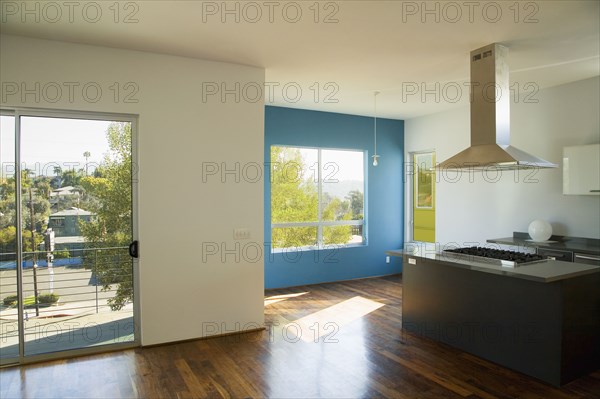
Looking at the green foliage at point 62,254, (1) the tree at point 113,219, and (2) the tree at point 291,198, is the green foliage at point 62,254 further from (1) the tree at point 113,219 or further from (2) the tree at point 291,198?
(2) the tree at point 291,198

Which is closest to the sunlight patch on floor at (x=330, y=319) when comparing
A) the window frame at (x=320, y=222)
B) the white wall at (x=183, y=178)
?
the white wall at (x=183, y=178)

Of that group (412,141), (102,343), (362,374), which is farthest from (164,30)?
(412,141)

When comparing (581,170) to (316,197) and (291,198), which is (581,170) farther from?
(291,198)

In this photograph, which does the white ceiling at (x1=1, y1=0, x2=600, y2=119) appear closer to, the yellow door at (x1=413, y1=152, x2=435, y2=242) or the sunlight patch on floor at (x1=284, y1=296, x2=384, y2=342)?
the yellow door at (x1=413, y1=152, x2=435, y2=242)

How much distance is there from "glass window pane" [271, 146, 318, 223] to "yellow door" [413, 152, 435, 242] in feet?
6.39

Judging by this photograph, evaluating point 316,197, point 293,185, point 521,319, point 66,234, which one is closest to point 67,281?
point 66,234

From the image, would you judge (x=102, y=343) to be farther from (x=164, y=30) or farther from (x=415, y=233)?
(x=415, y=233)

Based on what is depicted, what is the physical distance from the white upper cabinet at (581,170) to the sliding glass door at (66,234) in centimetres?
461

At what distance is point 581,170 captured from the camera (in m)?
4.46

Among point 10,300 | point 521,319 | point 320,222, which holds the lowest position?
point 521,319

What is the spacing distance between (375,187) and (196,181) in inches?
147

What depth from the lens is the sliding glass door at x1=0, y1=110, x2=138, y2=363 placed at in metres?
3.42

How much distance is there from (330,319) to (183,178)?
2.24 m

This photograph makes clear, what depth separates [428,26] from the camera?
3.20m
